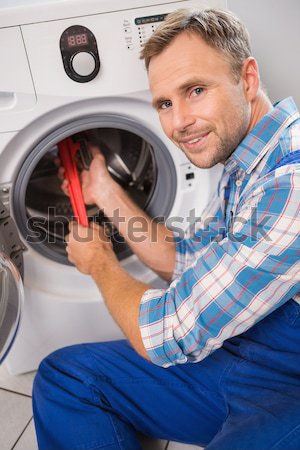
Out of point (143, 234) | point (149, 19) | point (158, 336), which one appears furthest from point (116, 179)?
point (158, 336)

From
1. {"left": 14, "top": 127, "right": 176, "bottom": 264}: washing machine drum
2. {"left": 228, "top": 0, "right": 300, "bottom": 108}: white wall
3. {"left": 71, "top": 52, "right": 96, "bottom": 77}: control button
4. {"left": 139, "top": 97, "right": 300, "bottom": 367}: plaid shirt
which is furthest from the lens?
{"left": 14, "top": 127, "right": 176, "bottom": 264}: washing machine drum

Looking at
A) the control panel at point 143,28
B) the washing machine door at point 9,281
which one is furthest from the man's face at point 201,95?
the washing machine door at point 9,281

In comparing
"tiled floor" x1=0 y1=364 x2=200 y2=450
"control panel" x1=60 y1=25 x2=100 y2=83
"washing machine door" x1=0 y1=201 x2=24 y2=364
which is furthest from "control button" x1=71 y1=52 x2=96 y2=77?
"tiled floor" x1=0 y1=364 x2=200 y2=450

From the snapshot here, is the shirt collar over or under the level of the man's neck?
under

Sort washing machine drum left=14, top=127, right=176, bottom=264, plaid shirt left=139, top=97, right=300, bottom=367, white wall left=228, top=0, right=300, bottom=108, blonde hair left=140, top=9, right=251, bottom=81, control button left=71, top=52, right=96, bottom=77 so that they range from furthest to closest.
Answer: washing machine drum left=14, top=127, right=176, bottom=264 < white wall left=228, top=0, right=300, bottom=108 < control button left=71, top=52, right=96, bottom=77 < blonde hair left=140, top=9, right=251, bottom=81 < plaid shirt left=139, top=97, right=300, bottom=367

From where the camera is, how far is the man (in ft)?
2.35

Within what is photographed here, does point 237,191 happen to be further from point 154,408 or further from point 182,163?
point 154,408

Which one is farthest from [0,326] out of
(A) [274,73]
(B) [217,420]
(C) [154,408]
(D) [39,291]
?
(A) [274,73]

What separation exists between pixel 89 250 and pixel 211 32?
22.7 inches

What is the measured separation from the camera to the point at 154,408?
950 millimetres

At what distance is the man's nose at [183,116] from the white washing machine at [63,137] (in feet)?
0.53

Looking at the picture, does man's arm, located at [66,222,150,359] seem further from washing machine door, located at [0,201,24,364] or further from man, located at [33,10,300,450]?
washing machine door, located at [0,201,24,364]

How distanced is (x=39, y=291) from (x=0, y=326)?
0.76 ft

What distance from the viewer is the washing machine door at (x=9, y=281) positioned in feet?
2.93
